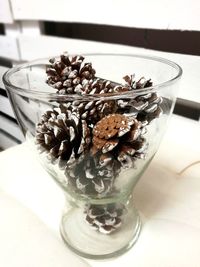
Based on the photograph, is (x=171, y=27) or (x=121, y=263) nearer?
(x=121, y=263)

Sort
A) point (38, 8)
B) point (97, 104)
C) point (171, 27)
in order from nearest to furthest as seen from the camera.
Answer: point (97, 104)
point (171, 27)
point (38, 8)

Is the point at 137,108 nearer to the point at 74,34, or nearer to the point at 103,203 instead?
the point at 103,203

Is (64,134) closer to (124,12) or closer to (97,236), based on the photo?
(97,236)

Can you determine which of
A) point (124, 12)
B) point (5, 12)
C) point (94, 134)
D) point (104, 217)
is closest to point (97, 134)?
point (94, 134)

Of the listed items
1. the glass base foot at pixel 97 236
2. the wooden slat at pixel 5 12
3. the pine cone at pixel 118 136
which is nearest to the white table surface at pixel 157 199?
the glass base foot at pixel 97 236

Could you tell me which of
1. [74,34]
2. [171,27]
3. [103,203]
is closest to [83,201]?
[103,203]

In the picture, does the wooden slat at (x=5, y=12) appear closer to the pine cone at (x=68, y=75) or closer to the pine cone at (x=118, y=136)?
the pine cone at (x=68, y=75)
